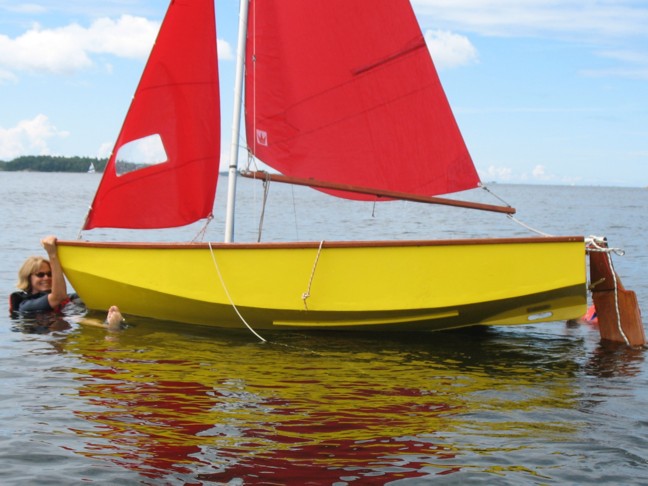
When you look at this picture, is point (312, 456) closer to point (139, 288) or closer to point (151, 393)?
point (151, 393)

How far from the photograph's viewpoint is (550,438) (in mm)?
6055

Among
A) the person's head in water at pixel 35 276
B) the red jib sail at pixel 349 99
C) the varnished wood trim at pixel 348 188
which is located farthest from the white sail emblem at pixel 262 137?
the person's head in water at pixel 35 276

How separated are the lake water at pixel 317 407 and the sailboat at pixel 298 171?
49 cm

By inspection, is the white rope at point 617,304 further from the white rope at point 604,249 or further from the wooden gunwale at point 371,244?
the wooden gunwale at point 371,244

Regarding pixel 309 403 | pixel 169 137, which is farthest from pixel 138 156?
pixel 309 403

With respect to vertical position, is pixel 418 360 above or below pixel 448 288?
below

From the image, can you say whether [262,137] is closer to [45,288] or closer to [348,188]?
[348,188]

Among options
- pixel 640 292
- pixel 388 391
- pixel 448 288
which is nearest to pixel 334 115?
pixel 448 288

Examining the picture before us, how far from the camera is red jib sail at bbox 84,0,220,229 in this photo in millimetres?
9547

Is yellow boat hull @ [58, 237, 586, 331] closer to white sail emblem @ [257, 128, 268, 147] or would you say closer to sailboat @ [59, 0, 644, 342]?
sailboat @ [59, 0, 644, 342]

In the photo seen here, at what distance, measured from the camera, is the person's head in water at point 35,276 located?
10094 millimetres

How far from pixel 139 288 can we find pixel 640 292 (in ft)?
27.8

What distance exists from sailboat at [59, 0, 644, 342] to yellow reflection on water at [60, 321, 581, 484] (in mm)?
443

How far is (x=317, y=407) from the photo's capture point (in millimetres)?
6805
